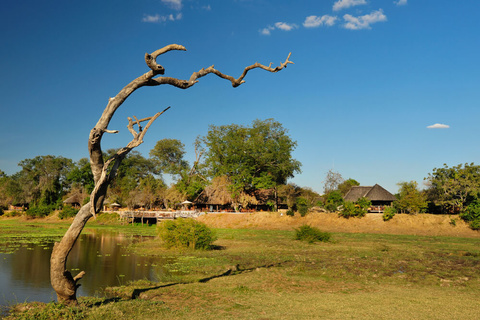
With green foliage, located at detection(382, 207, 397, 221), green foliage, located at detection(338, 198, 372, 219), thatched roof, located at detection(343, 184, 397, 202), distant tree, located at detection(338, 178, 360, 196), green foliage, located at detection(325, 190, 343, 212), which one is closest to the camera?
green foliage, located at detection(382, 207, 397, 221)

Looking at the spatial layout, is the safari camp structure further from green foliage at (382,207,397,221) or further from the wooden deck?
the wooden deck

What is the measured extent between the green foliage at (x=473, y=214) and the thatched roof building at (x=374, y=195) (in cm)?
1254

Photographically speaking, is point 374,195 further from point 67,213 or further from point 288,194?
point 67,213

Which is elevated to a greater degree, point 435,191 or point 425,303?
point 435,191

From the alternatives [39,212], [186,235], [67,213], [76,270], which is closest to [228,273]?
[76,270]

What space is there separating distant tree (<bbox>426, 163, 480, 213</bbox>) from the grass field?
22.7m

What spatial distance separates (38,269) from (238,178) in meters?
38.6

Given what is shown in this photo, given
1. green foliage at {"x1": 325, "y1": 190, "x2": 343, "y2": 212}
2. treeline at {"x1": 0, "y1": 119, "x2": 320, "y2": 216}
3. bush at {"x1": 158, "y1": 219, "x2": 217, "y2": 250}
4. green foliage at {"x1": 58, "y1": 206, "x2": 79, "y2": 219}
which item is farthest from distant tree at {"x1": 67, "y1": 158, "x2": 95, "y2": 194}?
bush at {"x1": 158, "y1": 219, "x2": 217, "y2": 250}

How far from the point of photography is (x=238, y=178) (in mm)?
54812

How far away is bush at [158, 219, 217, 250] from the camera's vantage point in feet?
76.8

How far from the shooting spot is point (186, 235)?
23.4 meters

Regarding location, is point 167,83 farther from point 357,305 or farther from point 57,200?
point 57,200

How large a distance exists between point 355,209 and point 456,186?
11.5 metres

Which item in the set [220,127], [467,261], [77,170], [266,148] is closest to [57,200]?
[77,170]
